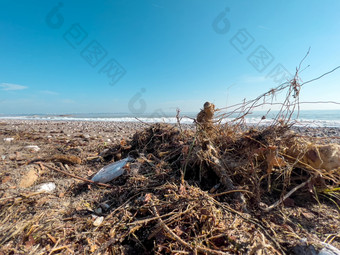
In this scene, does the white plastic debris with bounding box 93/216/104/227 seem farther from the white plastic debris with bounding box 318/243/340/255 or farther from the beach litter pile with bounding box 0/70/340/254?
the white plastic debris with bounding box 318/243/340/255

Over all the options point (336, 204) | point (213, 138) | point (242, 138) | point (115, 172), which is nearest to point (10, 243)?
point (115, 172)

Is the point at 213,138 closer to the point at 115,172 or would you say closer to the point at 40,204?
the point at 115,172

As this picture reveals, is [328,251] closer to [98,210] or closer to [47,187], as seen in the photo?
[98,210]

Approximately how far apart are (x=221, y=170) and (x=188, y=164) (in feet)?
1.18

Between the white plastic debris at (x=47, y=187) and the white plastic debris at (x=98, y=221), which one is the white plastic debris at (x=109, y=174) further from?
the white plastic debris at (x=98, y=221)

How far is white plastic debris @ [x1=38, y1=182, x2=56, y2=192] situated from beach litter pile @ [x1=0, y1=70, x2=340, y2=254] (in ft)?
0.10

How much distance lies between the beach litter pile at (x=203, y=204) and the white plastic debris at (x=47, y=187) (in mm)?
31

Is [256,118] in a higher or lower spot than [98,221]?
higher

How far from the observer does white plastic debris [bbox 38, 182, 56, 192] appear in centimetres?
170

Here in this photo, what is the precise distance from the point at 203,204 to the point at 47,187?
1.73 meters

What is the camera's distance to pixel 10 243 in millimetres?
1007

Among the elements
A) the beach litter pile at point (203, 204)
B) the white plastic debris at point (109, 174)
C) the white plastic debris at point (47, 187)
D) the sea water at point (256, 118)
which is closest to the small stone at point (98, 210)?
the beach litter pile at point (203, 204)

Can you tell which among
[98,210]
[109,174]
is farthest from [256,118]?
[98,210]

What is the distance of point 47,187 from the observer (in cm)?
176
